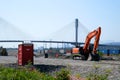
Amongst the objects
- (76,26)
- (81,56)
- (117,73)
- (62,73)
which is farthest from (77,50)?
(76,26)

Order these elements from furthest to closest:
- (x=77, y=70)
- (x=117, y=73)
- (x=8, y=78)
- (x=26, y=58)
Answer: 1. (x=26, y=58)
2. (x=77, y=70)
3. (x=117, y=73)
4. (x=8, y=78)

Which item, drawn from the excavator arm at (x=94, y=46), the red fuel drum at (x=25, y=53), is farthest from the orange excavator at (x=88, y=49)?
the red fuel drum at (x=25, y=53)

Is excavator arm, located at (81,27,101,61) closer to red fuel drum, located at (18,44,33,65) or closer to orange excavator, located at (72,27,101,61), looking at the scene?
orange excavator, located at (72,27,101,61)

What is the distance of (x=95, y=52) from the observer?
4103 cm

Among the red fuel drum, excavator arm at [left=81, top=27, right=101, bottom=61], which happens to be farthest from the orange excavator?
the red fuel drum

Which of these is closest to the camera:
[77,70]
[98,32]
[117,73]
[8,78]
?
[8,78]

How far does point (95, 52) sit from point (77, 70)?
16.7 m

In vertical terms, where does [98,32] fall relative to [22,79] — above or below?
above

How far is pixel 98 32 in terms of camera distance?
4084 centimetres

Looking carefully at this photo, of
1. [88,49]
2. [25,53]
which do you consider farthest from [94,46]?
[25,53]

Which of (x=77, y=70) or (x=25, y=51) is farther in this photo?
(x=25, y=51)

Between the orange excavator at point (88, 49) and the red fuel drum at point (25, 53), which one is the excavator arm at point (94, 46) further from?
the red fuel drum at point (25, 53)

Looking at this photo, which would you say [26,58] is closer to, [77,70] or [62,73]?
[77,70]

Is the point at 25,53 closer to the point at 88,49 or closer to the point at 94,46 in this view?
the point at 94,46
